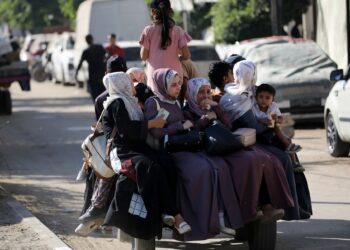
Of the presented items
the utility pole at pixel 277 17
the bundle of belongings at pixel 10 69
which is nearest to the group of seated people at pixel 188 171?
the bundle of belongings at pixel 10 69

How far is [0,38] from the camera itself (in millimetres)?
24297

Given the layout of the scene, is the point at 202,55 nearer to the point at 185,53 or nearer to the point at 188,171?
the point at 185,53

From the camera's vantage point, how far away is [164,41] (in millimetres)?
10984

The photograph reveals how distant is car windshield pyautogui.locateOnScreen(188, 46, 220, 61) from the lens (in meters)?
24.2

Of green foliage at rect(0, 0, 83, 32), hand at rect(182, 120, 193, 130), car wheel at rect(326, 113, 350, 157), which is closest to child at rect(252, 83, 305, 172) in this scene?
hand at rect(182, 120, 193, 130)

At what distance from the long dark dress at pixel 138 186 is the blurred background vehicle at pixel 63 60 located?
2808 centimetres

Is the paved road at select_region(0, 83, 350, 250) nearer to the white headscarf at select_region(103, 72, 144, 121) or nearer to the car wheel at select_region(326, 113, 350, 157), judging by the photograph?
the car wheel at select_region(326, 113, 350, 157)

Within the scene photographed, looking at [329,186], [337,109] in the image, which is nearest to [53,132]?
[337,109]

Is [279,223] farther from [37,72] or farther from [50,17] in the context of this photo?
[50,17]

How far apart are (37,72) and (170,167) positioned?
3629cm

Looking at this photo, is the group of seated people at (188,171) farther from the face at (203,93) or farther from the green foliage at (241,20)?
the green foliage at (241,20)

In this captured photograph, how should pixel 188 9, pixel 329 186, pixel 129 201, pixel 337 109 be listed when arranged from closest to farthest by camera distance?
pixel 129 201
pixel 329 186
pixel 337 109
pixel 188 9

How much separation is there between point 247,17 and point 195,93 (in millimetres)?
21558

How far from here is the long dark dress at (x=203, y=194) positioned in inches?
309
